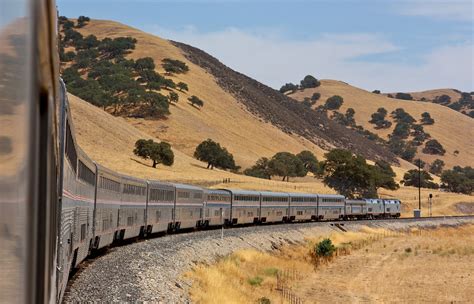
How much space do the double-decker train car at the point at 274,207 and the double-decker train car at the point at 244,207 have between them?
89 centimetres

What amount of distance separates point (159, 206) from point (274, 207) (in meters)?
27.5

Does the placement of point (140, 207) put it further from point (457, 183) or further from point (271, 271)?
point (457, 183)

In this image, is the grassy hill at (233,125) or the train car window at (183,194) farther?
the grassy hill at (233,125)

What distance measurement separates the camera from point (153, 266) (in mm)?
24422

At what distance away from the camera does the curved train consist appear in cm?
1109

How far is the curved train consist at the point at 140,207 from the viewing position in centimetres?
1109

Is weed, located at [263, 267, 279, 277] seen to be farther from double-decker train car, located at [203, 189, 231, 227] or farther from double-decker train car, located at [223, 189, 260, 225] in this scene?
double-decker train car, located at [223, 189, 260, 225]

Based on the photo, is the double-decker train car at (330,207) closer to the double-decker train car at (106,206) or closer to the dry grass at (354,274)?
the dry grass at (354,274)

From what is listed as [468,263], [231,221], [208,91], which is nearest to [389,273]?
[468,263]

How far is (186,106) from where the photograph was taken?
162250mm

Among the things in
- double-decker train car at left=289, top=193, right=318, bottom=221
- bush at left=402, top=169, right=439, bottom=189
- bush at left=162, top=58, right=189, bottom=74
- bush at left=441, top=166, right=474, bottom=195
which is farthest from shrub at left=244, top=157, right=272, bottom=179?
double-decker train car at left=289, top=193, right=318, bottom=221

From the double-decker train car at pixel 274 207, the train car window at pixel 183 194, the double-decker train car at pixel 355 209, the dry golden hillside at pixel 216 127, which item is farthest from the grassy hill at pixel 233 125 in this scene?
the train car window at pixel 183 194

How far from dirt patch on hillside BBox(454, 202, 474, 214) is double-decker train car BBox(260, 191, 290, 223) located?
245 feet

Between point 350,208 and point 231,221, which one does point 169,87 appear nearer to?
point 350,208
